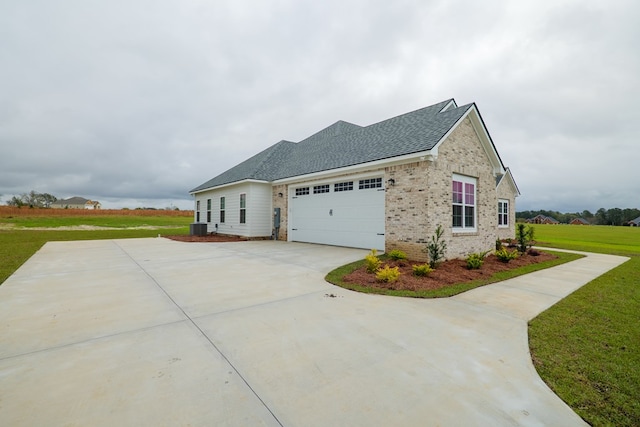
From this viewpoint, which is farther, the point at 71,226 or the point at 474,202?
the point at 71,226

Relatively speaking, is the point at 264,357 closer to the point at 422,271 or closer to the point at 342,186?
the point at 422,271

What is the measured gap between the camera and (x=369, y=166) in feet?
35.0

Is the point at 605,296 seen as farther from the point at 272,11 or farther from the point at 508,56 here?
the point at 272,11

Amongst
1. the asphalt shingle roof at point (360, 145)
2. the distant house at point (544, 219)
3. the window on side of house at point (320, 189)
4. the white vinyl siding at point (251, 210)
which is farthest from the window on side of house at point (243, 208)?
the distant house at point (544, 219)

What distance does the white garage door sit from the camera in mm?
10828

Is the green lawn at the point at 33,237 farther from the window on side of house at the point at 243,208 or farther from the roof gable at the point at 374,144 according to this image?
the roof gable at the point at 374,144

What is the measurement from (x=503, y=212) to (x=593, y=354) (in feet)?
64.8

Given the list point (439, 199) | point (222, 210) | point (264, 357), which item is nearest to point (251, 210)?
point (222, 210)

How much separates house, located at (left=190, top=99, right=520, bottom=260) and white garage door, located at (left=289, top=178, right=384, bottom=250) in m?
0.04

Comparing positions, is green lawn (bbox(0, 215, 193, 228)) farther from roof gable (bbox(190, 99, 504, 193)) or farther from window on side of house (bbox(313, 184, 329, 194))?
window on side of house (bbox(313, 184, 329, 194))

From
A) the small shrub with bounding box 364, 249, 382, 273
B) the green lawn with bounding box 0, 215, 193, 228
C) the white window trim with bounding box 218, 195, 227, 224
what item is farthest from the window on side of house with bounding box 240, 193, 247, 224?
the green lawn with bounding box 0, 215, 193, 228

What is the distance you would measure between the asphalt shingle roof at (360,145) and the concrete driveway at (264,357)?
6102 mm

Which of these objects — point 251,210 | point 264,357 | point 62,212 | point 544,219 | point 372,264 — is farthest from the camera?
point 544,219

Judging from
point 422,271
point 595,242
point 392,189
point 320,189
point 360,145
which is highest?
point 360,145
